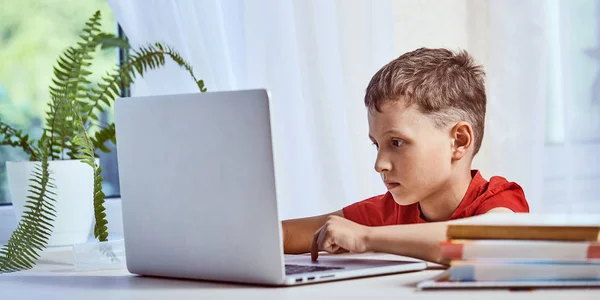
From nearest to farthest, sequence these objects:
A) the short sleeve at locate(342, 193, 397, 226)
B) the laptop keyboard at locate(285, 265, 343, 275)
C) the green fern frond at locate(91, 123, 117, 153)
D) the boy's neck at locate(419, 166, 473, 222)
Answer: the laptop keyboard at locate(285, 265, 343, 275) → the boy's neck at locate(419, 166, 473, 222) → the short sleeve at locate(342, 193, 397, 226) → the green fern frond at locate(91, 123, 117, 153)

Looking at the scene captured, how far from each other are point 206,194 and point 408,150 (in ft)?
1.72

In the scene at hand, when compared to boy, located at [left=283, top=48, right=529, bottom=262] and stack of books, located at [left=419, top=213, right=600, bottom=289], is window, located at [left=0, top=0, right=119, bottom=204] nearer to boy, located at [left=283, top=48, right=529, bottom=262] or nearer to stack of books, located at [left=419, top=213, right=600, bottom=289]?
boy, located at [left=283, top=48, right=529, bottom=262]

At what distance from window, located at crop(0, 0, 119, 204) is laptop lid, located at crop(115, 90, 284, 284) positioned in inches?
50.7

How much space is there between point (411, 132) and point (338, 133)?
0.81 m

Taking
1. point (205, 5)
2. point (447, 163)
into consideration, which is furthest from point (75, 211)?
point (447, 163)

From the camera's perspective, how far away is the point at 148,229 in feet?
3.89

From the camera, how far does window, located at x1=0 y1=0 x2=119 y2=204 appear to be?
2.39 metres

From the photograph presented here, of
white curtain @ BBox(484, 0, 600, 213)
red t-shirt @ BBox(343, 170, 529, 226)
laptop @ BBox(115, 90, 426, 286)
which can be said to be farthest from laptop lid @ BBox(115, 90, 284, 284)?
white curtain @ BBox(484, 0, 600, 213)

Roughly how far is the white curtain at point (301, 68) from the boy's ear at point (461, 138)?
29.8 inches

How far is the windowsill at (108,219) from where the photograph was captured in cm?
231

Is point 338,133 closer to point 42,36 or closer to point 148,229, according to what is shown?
point 42,36

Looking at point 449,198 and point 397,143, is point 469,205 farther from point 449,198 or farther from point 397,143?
point 397,143

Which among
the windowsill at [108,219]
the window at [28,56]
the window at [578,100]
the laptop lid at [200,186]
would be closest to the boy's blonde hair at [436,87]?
the laptop lid at [200,186]

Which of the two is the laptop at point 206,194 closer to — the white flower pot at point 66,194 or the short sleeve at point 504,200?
the short sleeve at point 504,200
